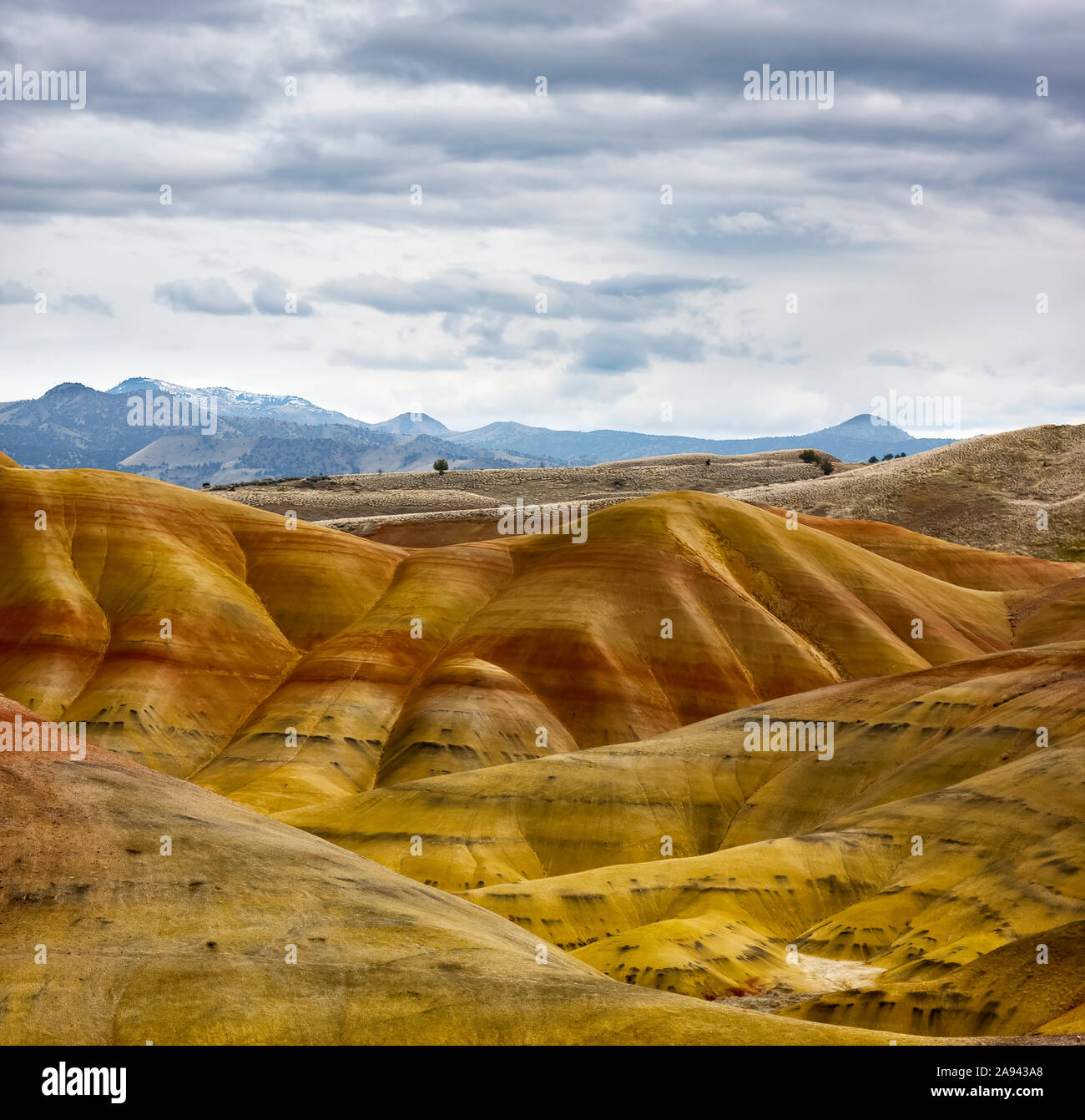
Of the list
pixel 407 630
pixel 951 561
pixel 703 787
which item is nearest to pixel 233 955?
pixel 703 787

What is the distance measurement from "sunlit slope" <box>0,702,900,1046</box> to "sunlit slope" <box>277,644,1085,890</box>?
130ft

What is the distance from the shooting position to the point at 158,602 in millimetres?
126812

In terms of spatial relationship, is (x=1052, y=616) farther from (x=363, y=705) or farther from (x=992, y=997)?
(x=992, y=997)

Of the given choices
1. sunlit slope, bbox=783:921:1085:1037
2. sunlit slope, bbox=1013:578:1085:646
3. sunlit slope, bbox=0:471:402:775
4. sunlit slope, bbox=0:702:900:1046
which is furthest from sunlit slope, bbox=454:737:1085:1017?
sunlit slope, bbox=1013:578:1085:646

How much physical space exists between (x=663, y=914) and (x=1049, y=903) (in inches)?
865

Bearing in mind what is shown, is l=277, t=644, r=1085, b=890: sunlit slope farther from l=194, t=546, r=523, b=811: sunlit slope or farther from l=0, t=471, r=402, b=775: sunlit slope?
l=0, t=471, r=402, b=775: sunlit slope

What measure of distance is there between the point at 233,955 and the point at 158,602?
297 ft

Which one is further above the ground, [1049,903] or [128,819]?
[128,819]

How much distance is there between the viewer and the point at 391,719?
118562mm

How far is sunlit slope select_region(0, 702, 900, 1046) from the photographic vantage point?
3753cm

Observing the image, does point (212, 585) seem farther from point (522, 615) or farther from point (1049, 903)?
point (1049, 903)

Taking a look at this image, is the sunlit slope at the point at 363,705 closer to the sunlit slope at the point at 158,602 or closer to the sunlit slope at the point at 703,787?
the sunlit slope at the point at 158,602
